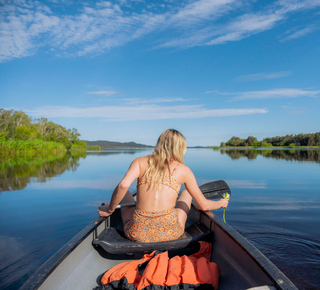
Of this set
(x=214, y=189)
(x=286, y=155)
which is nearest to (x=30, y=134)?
(x=286, y=155)

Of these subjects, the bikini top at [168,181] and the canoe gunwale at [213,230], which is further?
the bikini top at [168,181]

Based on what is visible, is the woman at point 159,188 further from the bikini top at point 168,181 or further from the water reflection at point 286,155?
the water reflection at point 286,155

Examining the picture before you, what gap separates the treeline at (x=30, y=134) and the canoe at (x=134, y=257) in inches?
1189

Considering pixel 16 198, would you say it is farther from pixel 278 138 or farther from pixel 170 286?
pixel 278 138

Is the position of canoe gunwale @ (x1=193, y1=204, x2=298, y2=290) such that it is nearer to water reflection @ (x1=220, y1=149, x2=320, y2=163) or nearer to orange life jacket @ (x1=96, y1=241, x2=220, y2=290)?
orange life jacket @ (x1=96, y1=241, x2=220, y2=290)

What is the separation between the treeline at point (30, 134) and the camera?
31259mm

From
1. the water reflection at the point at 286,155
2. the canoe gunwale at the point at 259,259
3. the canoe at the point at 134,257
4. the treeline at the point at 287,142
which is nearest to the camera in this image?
the canoe gunwale at the point at 259,259

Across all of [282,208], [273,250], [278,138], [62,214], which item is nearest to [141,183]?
[273,250]

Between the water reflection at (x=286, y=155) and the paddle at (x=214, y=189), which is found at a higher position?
the paddle at (x=214, y=189)

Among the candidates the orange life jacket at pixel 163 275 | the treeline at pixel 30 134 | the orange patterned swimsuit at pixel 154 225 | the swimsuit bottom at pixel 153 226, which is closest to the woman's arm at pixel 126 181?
the orange patterned swimsuit at pixel 154 225

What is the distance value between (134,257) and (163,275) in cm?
83

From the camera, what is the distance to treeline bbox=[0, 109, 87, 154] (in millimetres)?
31259

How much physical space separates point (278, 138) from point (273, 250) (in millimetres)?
90878

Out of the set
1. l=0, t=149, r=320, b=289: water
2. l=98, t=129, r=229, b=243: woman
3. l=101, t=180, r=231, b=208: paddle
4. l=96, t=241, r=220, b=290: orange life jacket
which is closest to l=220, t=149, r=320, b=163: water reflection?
l=0, t=149, r=320, b=289: water
